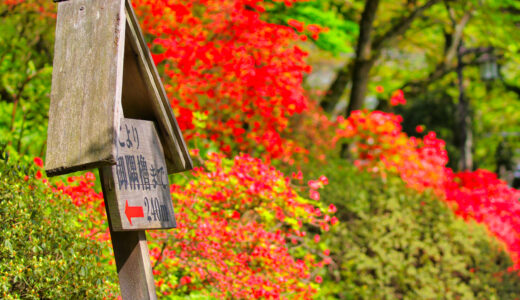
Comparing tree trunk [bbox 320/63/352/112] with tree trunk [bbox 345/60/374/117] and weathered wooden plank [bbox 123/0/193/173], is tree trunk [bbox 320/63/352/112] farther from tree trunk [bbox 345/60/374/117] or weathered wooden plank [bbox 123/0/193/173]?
weathered wooden plank [bbox 123/0/193/173]

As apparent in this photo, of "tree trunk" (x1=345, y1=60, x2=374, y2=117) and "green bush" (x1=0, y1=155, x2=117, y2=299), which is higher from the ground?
"tree trunk" (x1=345, y1=60, x2=374, y2=117)

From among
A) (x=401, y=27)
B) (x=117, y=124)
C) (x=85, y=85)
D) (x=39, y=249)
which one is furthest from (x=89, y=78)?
(x=401, y=27)

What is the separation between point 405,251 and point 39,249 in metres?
5.51

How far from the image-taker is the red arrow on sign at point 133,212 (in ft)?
11.3

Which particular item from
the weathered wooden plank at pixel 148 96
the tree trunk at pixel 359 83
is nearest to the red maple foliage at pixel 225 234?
the weathered wooden plank at pixel 148 96

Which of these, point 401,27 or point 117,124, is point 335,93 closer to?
point 401,27

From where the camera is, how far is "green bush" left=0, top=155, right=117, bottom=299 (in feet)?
11.7

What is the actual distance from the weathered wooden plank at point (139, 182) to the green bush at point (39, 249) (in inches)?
23.1

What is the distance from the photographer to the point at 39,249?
3.65 m

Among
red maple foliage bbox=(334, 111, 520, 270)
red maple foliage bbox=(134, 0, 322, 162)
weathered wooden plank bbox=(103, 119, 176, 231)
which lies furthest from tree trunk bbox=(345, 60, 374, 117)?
weathered wooden plank bbox=(103, 119, 176, 231)

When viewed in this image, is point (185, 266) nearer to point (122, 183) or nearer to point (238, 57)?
point (122, 183)

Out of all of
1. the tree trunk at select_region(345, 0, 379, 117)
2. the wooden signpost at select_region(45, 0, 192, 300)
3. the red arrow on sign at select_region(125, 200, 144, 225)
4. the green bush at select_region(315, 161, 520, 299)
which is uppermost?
the tree trunk at select_region(345, 0, 379, 117)

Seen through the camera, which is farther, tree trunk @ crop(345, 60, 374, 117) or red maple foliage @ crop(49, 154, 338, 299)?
tree trunk @ crop(345, 60, 374, 117)

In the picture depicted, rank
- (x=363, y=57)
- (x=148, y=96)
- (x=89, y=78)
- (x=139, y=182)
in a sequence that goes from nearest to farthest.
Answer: (x=89, y=78) → (x=139, y=182) → (x=148, y=96) → (x=363, y=57)
